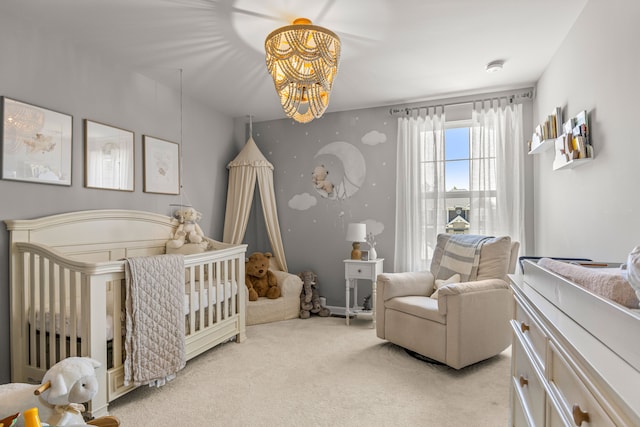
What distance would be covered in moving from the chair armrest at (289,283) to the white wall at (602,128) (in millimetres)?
2378

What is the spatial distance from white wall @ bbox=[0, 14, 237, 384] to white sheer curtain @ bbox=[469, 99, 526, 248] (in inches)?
109

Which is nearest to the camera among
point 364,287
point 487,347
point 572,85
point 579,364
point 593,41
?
point 579,364

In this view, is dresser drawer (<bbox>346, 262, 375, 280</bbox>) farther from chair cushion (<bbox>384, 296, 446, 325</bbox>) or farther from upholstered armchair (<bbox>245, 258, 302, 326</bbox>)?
chair cushion (<bbox>384, 296, 446, 325</bbox>)

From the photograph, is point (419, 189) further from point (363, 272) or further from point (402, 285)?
point (402, 285)

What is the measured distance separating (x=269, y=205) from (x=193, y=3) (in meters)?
2.40

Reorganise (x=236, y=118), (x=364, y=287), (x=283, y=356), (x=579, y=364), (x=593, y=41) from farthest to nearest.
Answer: (x=236, y=118) → (x=364, y=287) → (x=283, y=356) → (x=593, y=41) → (x=579, y=364)

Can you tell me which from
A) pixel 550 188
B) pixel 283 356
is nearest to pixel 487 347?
pixel 550 188

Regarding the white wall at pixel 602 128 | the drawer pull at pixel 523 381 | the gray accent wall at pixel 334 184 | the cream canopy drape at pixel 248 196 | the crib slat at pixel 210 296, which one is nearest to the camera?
the drawer pull at pixel 523 381

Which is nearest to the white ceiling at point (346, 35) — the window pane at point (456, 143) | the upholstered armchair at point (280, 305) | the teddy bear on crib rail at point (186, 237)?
the window pane at point (456, 143)

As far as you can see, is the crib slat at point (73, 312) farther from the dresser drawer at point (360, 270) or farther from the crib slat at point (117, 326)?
the dresser drawer at point (360, 270)

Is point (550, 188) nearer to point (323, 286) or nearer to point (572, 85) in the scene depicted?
point (572, 85)

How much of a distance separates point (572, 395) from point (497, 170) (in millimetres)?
2951

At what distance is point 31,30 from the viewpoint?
7.30ft

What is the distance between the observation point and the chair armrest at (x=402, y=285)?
2883 millimetres
